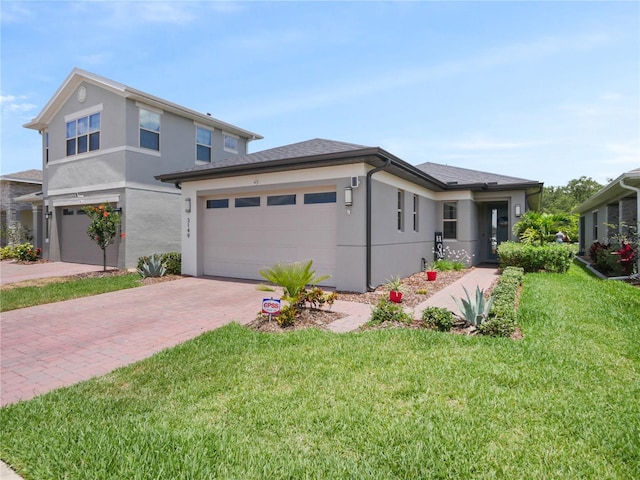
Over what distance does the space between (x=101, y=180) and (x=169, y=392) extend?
13893 mm

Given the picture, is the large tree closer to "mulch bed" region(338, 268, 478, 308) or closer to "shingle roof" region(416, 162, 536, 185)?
"shingle roof" region(416, 162, 536, 185)

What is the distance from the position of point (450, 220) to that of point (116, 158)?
13913mm

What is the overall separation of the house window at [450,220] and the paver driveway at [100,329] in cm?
→ 947

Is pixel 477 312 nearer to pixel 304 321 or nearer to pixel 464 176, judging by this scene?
pixel 304 321

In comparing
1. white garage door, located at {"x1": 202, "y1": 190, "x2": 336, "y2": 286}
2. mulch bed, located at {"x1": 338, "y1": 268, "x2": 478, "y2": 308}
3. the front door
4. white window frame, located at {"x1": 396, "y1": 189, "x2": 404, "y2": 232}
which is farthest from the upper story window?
the front door

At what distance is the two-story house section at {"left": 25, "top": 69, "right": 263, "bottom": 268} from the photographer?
550 inches

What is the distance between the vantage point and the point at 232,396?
351 centimetres

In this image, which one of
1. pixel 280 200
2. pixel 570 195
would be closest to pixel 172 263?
pixel 280 200

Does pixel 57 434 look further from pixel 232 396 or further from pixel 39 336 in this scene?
pixel 39 336

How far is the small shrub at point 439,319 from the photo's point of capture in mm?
5582

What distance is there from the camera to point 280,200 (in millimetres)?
10539

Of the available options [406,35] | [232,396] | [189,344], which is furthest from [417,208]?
[232,396]

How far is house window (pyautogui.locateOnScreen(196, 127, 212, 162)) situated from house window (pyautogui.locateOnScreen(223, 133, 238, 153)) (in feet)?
3.46

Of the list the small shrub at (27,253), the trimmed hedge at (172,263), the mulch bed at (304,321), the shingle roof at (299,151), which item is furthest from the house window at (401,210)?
the small shrub at (27,253)
